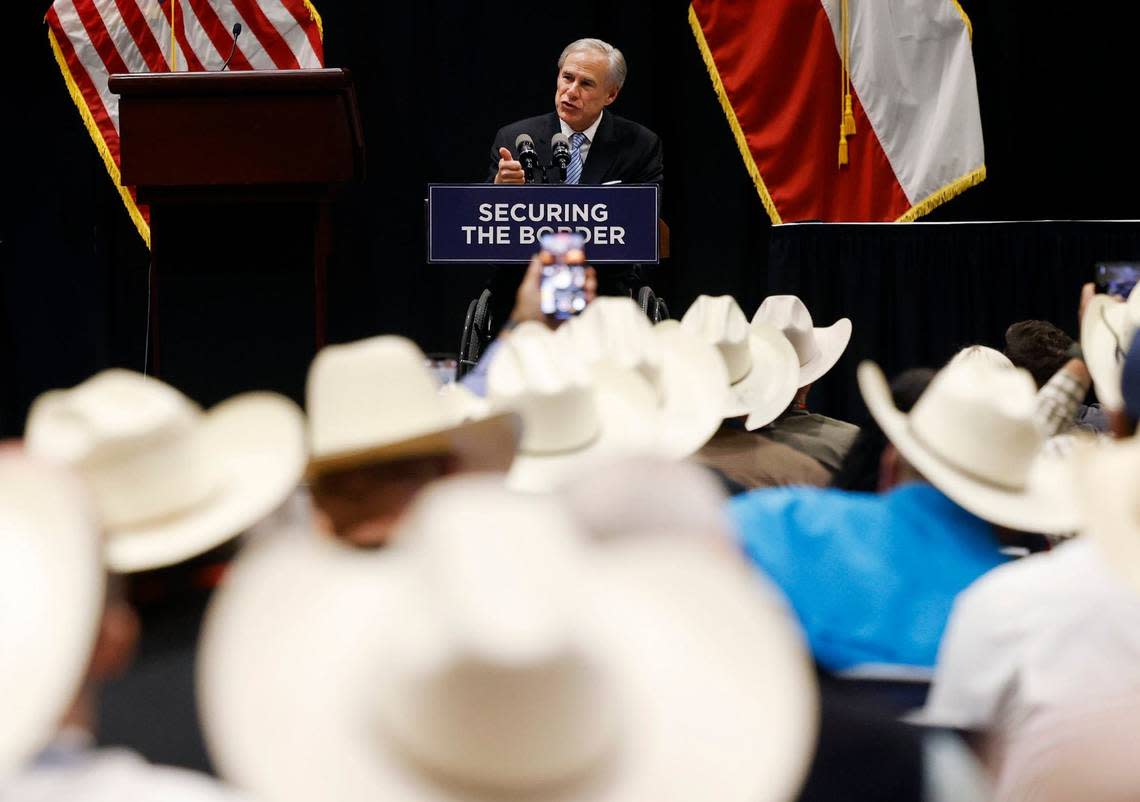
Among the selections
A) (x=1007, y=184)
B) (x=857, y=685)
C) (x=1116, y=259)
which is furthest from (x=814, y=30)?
(x=857, y=685)

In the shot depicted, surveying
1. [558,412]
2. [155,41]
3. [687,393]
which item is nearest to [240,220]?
[687,393]

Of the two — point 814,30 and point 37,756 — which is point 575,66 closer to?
point 814,30

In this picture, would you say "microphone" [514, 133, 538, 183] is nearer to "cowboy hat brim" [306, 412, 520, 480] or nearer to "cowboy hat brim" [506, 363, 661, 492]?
"cowboy hat brim" [506, 363, 661, 492]

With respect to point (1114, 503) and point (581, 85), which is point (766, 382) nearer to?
point (1114, 503)

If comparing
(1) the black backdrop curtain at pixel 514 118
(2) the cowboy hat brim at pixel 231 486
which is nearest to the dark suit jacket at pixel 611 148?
(1) the black backdrop curtain at pixel 514 118

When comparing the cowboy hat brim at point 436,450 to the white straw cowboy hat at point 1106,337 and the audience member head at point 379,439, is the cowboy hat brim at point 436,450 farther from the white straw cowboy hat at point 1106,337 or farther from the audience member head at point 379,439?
the white straw cowboy hat at point 1106,337

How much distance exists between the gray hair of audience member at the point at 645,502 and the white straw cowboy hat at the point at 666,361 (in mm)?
551

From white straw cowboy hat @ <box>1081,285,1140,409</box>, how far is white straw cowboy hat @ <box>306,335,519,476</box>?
161cm

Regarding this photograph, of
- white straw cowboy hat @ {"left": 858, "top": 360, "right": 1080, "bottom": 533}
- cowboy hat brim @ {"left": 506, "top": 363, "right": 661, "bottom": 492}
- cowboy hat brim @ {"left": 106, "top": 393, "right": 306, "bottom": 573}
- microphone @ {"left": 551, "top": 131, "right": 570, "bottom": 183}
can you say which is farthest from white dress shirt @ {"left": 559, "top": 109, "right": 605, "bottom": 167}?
cowboy hat brim @ {"left": 106, "top": 393, "right": 306, "bottom": 573}

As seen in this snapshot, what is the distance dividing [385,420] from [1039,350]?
2498 millimetres

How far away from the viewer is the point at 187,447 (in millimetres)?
1588

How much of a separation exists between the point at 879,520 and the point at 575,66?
363 cm

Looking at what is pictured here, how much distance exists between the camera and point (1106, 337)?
321 centimetres

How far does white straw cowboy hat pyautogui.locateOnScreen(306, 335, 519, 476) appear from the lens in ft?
5.41
